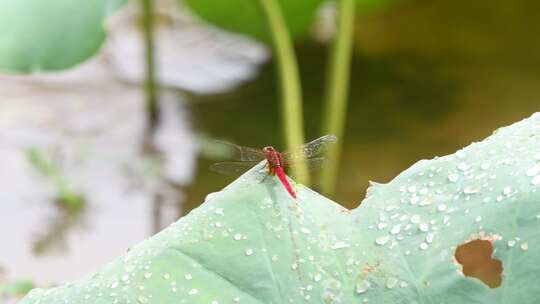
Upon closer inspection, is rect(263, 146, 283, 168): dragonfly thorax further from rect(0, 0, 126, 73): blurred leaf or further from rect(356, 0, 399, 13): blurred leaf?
rect(356, 0, 399, 13): blurred leaf

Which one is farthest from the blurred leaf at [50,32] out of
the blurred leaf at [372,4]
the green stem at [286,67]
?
the blurred leaf at [372,4]

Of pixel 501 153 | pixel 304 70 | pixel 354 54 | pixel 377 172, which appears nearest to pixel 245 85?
pixel 304 70

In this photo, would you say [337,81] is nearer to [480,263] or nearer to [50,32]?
[480,263]

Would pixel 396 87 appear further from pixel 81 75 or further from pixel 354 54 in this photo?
pixel 81 75

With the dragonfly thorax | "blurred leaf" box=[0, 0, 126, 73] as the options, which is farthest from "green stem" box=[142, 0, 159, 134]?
the dragonfly thorax

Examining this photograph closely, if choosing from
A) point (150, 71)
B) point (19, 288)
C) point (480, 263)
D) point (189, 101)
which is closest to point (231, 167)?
point (19, 288)
